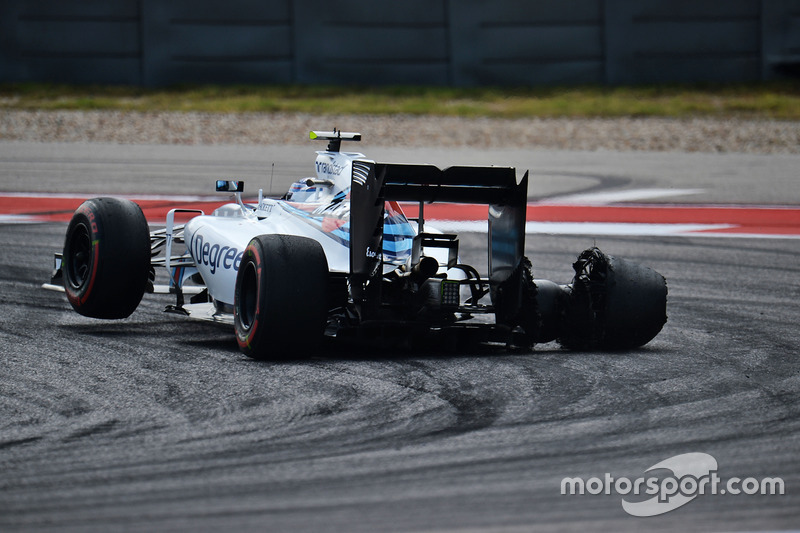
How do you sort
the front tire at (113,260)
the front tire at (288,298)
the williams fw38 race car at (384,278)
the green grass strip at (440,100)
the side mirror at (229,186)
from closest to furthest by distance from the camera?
1. the front tire at (288,298)
2. the williams fw38 race car at (384,278)
3. the front tire at (113,260)
4. the side mirror at (229,186)
5. the green grass strip at (440,100)

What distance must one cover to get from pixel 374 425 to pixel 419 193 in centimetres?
186

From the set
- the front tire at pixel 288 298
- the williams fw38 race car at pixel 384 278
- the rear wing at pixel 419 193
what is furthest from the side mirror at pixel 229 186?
the front tire at pixel 288 298

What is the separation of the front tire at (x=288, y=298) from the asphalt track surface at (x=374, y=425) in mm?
129

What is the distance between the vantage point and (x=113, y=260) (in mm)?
7391

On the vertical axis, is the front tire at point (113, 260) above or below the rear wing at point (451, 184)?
below

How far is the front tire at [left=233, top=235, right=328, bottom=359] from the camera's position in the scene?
242 inches

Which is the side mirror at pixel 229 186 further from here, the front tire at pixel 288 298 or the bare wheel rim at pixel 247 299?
the front tire at pixel 288 298

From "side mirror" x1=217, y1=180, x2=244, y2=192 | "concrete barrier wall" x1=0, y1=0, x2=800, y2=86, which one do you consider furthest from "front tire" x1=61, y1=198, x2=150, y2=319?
"concrete barrier wall" x1=0, y1=0, x2=800, y2=86

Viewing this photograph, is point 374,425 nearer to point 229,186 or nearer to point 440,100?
point 229,186

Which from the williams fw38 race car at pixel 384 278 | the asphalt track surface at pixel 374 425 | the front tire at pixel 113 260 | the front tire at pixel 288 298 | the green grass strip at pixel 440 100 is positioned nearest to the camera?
the asphalt track surface at pixel 374 425

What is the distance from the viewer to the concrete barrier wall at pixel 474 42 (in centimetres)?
2608

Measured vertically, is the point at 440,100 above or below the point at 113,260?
above

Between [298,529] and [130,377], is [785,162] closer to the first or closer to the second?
[130,377]

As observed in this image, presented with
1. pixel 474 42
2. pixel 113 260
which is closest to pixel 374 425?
pixel 113 260
